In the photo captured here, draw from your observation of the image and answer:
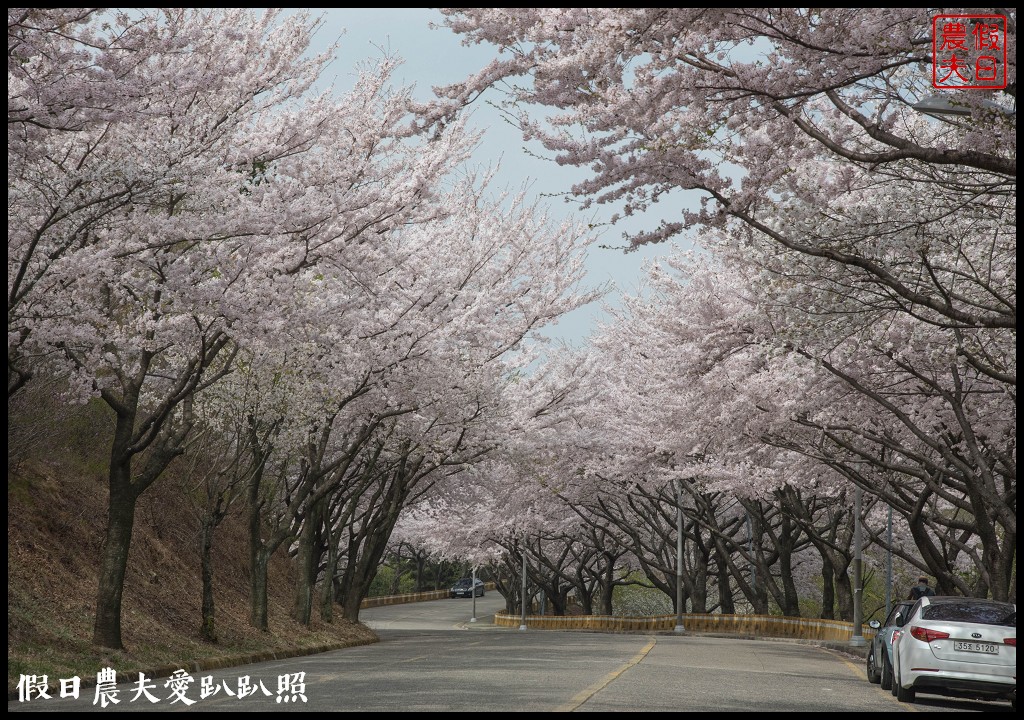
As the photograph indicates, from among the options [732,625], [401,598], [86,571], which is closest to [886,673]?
[86,571]

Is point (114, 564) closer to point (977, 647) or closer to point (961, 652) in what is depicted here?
point (961, 652)

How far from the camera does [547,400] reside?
1496 inches

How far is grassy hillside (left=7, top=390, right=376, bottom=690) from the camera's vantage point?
1605cm

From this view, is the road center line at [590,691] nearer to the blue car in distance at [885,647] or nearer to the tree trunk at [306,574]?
the blue car in distance at [885,647]

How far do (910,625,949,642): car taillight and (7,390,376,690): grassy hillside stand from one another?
10523 millimetres

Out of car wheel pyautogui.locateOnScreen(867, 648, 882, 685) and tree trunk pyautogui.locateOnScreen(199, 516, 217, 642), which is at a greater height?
tree trunk pyautogui.locateOnScreen(199, 516, 217, 642)

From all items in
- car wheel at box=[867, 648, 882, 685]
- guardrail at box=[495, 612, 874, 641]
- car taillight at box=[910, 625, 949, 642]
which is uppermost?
car taillight at box=[910, 625, 949, 642]

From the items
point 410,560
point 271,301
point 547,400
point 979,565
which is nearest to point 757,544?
point 547,400

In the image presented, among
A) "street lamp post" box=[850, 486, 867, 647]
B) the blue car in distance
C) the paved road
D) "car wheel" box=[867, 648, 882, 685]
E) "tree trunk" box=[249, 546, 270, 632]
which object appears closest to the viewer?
the paved road

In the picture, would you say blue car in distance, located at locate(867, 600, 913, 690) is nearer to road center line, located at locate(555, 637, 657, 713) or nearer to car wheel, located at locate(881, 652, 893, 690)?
car wheel, located at locate(881, 652, 893, 690)

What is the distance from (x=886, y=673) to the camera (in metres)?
15.8

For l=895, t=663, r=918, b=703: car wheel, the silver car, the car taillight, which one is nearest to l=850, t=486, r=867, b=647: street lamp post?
the silver car

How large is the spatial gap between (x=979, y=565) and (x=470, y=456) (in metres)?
15.1

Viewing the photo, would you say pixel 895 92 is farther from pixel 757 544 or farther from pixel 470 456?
Result: pixel 757 544
